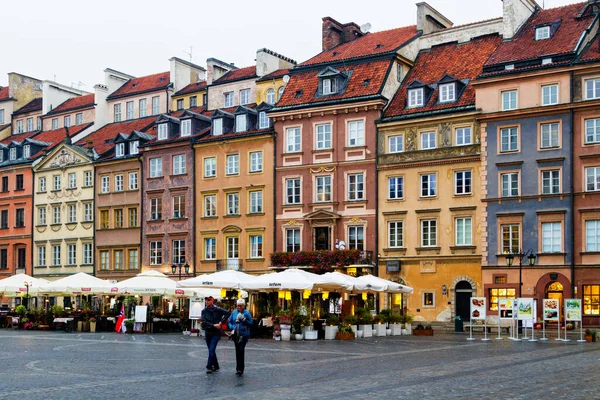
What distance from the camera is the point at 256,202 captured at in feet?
180

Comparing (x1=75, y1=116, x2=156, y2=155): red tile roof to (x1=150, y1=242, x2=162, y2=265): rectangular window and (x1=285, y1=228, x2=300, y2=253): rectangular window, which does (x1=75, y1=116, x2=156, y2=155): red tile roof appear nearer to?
(x1=150, y1=242, x2=162, y2=265): rectangular window

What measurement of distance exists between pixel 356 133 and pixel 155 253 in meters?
16.2

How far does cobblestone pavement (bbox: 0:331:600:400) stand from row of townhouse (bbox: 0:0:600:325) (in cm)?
1422

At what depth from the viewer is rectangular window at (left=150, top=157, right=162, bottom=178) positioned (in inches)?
2343

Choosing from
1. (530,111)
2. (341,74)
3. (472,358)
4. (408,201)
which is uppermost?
(341,74)

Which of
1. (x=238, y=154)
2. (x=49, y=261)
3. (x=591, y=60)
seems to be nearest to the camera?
(x=591, y=60)

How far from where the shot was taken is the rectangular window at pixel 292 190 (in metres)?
53.2

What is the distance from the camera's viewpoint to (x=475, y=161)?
4709cm

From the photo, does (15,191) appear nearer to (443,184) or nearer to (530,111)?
(443,184)

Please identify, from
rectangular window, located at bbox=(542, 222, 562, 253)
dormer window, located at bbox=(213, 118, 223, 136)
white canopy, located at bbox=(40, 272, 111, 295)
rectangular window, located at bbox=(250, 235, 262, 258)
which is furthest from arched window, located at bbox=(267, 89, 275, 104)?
rectangular window, located at bbox=(542, 222, 562, 253)

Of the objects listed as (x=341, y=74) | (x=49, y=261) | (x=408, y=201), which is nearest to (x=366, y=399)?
(x=408, y=201)

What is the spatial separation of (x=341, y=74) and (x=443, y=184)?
9295mm

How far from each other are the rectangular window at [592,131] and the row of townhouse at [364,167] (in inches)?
2.6

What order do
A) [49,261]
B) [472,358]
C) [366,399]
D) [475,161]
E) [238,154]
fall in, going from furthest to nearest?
1. [49,261]
2. [238,154]
3. [475,161]
4. [472,358]
5. [366,399]
